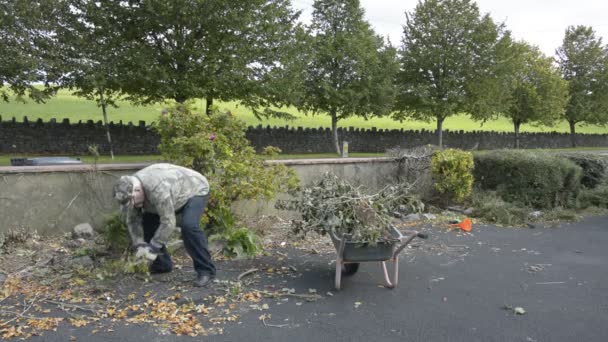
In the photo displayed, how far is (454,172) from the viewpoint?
9.89m

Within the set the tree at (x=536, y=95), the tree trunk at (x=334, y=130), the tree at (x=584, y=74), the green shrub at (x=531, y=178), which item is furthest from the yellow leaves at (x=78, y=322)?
the tree at (x=584, y=74)

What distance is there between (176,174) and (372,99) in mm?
20441

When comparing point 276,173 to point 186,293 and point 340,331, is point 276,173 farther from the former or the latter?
point 340,331

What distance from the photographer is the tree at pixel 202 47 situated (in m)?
16.4

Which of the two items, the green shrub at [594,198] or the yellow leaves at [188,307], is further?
the green shrub at [594,198]

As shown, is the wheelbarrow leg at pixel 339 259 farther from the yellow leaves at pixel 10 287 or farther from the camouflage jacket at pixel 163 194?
the yellow leaves at pixel 10 287

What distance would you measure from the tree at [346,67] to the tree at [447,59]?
8.93ft

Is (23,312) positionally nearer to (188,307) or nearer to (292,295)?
(188,307)

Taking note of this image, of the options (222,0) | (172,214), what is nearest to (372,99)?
(222,0)

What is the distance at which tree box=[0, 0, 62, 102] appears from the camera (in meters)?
13.7

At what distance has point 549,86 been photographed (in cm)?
3381

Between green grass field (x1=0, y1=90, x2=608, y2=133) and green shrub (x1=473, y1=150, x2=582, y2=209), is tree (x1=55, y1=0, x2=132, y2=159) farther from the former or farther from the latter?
green grass field (x1=0, y1=90, x2=608, y2=133)

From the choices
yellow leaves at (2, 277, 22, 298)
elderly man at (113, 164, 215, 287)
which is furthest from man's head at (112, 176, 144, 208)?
yellow leaves at (2, 277, 22, 298)

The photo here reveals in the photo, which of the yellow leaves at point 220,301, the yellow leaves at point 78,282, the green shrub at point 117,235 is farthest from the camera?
the green shrub at point 117,235
